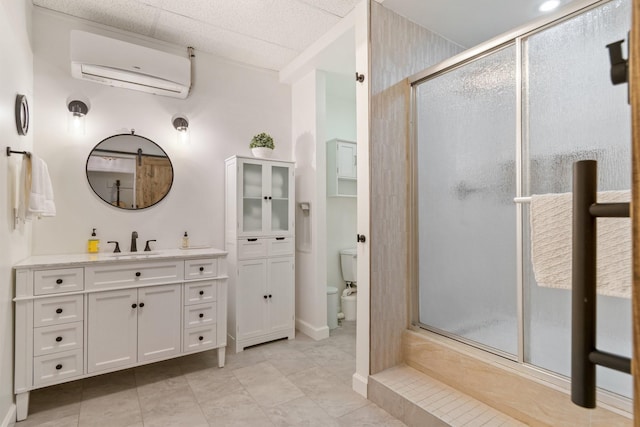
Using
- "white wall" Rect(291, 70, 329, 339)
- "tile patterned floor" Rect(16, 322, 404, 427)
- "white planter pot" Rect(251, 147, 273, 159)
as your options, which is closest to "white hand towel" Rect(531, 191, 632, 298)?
"tile patterned floor" Rect(16, 322, 404, 427)

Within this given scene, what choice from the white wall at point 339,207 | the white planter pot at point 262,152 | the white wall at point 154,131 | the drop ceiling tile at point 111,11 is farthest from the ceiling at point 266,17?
the white wall at point 339,207

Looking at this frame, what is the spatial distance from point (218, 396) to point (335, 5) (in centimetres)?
290

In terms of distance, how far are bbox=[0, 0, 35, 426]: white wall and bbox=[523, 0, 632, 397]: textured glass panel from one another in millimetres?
2770

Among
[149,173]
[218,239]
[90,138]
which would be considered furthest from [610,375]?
[90,138]

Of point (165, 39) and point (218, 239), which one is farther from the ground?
point (165, 39)

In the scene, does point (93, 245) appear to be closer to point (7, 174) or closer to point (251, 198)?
point (7, 174)

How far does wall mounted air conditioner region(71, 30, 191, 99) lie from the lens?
2.47 meters

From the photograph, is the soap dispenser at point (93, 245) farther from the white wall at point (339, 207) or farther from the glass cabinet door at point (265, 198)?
the white wall at point (339, 207)

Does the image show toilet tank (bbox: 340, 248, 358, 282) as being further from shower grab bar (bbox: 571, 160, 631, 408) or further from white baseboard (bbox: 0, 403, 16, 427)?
shower grab bar (bbox: 571, 160, 631, 408)

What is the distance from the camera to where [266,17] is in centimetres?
265

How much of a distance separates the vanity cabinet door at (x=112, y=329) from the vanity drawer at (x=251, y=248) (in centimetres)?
93

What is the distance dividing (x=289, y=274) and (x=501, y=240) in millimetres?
1938

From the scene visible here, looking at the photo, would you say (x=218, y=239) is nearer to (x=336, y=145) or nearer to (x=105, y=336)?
(x=105, y=336)

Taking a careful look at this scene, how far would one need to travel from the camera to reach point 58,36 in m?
2.57
